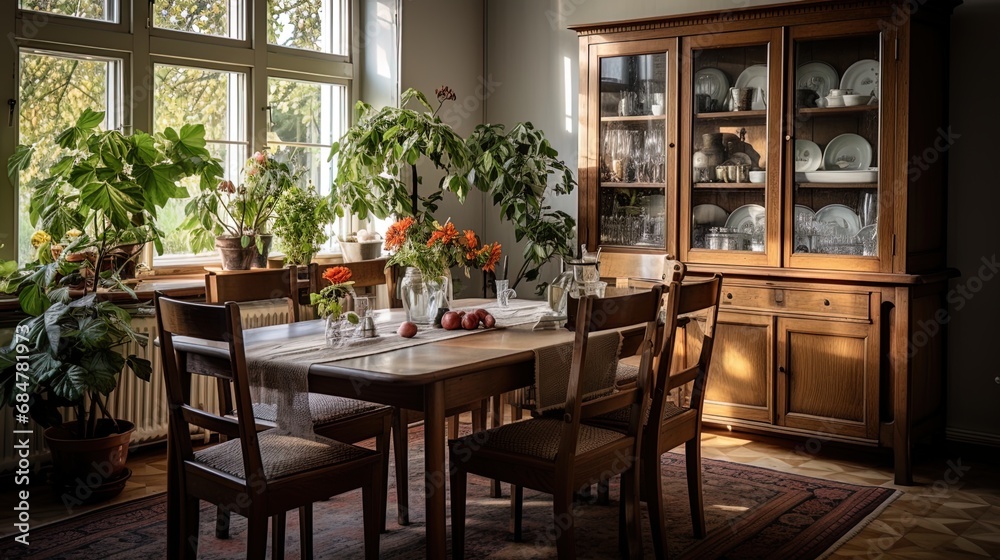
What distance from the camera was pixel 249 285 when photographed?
126 inches

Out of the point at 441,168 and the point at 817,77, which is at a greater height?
the point at 817,77

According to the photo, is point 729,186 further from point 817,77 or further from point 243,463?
point 243,463

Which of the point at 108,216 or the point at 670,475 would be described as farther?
the point at 670,475

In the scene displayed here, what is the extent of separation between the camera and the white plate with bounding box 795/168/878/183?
14.0ft

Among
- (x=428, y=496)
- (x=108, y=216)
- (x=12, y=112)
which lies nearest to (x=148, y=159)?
(x=108, y=216)

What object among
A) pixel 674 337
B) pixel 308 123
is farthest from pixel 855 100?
pixel 308 123

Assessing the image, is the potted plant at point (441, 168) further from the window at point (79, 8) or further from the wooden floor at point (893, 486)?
the wooden floor at point (893, 486)

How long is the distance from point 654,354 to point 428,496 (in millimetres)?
834

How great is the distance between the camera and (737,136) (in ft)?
15.3

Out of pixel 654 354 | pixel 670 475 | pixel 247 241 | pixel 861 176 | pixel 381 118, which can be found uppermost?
pixel 381 118

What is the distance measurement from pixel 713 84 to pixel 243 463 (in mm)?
3171

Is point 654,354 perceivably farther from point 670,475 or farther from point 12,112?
point 12,112

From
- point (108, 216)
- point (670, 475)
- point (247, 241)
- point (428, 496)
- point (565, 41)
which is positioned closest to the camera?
point (428, 496)

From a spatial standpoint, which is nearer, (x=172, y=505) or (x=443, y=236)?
(x=172, y=505)
